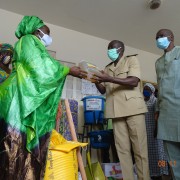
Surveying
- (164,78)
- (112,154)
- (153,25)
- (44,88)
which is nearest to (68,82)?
(112,154)

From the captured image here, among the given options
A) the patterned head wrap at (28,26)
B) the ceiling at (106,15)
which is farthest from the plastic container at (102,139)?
the ceiling at (106,15)

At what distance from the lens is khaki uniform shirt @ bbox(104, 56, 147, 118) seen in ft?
6.95

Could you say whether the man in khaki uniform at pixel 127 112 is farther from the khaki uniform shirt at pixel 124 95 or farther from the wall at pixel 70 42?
the wall at pixel 70 42

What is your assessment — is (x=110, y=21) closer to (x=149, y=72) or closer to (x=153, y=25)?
(x=153, y=25)

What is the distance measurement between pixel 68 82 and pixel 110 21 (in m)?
1.31

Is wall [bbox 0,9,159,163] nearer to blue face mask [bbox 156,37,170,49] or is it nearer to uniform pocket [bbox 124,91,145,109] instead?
uniform pocket [bbox 124,91,145,109]

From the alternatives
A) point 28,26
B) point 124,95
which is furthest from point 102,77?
point 28,26

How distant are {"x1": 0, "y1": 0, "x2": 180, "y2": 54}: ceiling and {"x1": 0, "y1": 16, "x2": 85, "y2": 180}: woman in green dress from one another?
2.11 meters

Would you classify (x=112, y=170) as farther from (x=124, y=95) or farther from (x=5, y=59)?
(x=5, y=59)

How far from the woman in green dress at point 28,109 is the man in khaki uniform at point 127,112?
2.34ft

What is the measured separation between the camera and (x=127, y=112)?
2.10m

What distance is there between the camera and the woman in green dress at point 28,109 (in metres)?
1.33

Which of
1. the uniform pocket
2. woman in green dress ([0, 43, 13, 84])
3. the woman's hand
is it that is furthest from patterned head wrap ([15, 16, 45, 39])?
the uniform pocket

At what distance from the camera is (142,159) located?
2027mm
